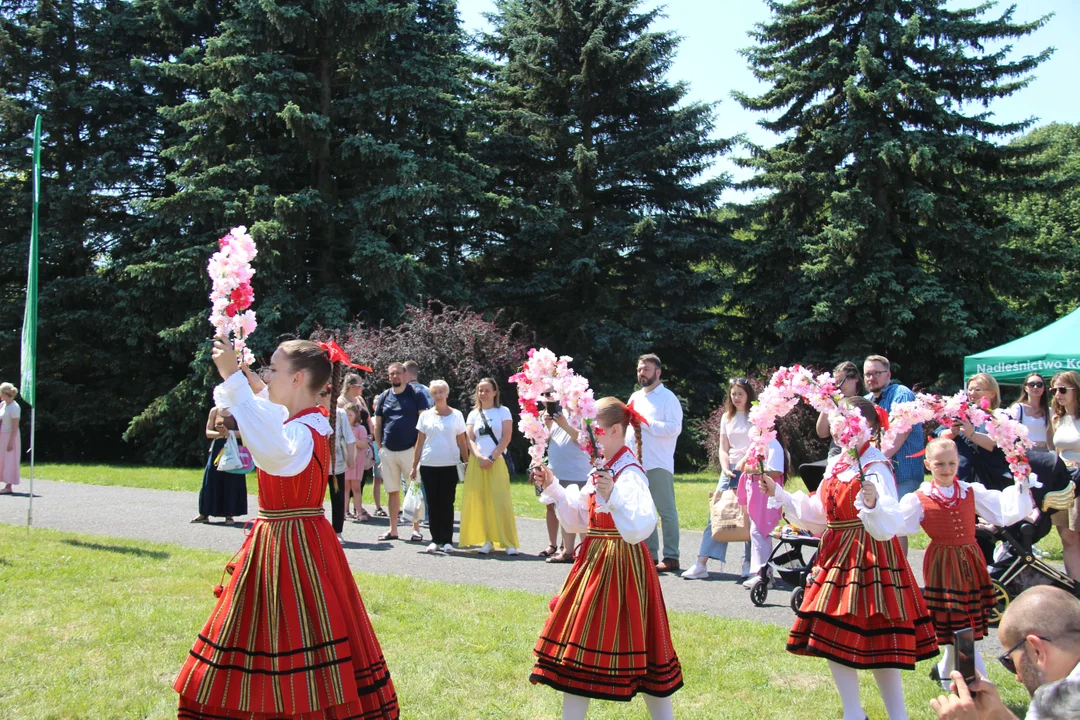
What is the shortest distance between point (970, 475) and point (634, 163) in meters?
19.6

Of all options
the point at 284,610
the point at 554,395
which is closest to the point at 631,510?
the point at 554,395

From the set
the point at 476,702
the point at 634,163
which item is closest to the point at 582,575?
the point at 476,702

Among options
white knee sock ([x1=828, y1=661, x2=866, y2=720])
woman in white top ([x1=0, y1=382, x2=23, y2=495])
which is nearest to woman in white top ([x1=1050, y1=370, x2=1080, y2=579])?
white knee sock ([x1=828, y1=661, x2=866, y2=720])

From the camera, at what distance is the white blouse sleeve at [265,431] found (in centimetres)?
356

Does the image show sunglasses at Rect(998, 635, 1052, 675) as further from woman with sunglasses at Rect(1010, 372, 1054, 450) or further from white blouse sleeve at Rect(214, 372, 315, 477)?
woman with sunglasses at Rect(1010, 372, 1054, 450)

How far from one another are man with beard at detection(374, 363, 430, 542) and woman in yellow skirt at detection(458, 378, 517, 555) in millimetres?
1124

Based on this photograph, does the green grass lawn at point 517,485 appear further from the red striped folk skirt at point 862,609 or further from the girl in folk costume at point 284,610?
the girl in folk costume at point 284,610

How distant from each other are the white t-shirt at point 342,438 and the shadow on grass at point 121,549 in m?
2.00

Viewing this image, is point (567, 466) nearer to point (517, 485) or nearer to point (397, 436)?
point (397, 436)

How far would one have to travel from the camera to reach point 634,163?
85.9 ft

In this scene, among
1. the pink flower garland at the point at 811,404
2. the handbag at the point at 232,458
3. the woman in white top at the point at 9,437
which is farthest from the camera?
the woman in white top at the point at 9,437

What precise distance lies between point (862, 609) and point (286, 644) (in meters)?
2.89

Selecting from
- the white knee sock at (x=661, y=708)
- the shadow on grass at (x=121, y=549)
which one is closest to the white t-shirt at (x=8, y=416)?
the shadow on grass at (x=121, y=549)

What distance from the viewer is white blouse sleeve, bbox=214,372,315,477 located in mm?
3559
